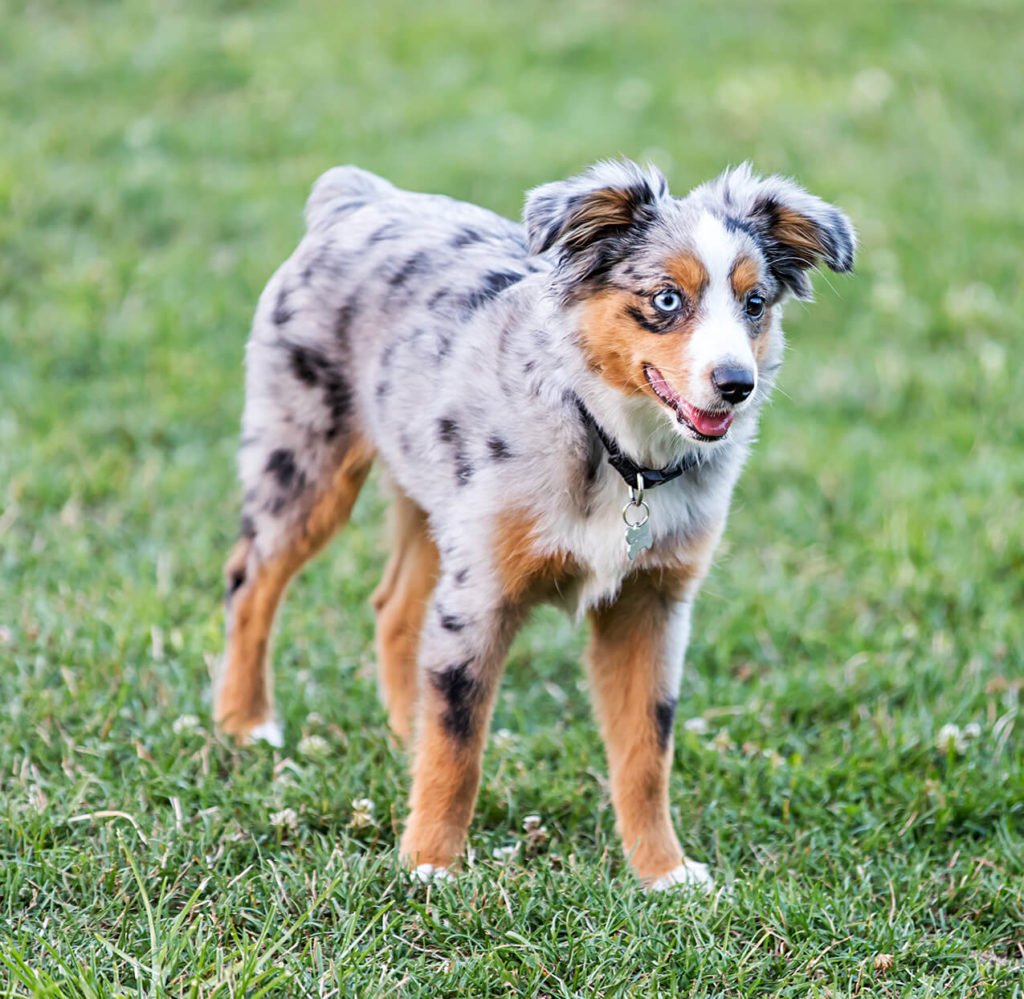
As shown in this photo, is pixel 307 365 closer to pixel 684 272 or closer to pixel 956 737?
pixel 684 272

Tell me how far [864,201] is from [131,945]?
7.07 metres

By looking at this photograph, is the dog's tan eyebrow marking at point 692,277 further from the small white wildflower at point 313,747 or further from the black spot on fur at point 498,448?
the small white wildflower at point 313,747

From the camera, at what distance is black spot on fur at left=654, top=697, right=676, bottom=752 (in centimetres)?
402

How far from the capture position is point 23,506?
5.82m

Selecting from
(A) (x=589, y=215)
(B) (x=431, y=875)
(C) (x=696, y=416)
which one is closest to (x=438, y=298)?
(A) (x=589, y=215)

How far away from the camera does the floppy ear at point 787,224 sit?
12.2ft

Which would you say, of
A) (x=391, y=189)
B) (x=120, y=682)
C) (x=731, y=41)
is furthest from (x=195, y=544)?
(x=731, y=41)

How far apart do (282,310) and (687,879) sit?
82.8 inches

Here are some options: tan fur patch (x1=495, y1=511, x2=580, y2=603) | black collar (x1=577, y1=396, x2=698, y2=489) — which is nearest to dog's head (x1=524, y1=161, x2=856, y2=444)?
black collar (x1=577, y1=396, x2=698, y2=489)

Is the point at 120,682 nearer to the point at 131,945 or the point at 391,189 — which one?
the point at 131,945

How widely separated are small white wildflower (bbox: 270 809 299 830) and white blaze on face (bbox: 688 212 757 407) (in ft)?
5.18

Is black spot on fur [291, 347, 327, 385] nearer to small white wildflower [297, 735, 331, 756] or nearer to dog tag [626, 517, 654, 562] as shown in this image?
small white wildflower [297, 735, 331, 756]

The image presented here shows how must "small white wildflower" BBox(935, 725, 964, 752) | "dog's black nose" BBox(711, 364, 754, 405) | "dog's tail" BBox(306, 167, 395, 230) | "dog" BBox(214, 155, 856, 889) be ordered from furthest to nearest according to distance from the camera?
"dog's tail" BBox(306, 167, 395, 230), "small white wildflower" BBox(935, 725, 964, 752), "dog" BBox(214, 155, 856, 889), "dog's black nose" BBox(711, 364, 754, 405)

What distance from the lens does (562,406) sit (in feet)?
12.2
